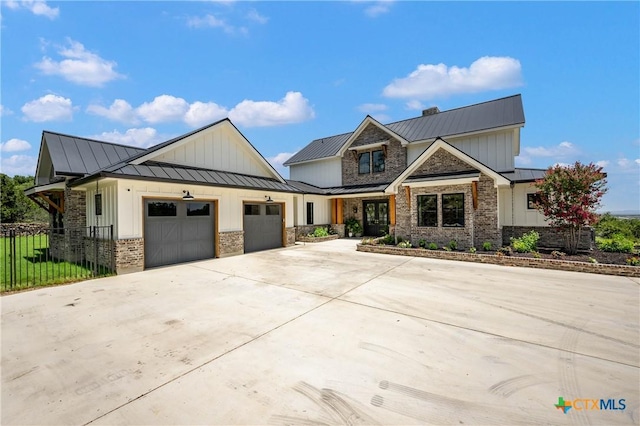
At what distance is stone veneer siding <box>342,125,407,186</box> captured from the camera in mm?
19844

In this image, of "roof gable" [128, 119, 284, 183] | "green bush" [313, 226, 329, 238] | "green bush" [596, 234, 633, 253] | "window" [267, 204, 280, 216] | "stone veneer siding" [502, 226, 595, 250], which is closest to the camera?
"green bush" [596, 234, 633, 253]

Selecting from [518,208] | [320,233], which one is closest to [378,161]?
[320,233]

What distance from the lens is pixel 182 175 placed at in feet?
36.2

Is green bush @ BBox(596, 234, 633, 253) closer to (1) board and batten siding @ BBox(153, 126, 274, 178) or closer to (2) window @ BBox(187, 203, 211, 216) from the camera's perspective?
(1) board and batten siding @ BBox(153, 126, 274, 178)

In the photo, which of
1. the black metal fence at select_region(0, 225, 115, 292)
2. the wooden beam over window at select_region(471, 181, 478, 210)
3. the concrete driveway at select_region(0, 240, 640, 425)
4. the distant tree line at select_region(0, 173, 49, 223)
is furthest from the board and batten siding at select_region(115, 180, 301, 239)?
the distant tree line at select_region(0, 173, 49, 223)

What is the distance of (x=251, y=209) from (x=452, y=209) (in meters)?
10.4

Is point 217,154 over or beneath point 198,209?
over

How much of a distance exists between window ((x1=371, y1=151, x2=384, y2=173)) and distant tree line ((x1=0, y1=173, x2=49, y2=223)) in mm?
31190

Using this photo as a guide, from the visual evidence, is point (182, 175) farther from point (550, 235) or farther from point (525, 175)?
point (550, 235)

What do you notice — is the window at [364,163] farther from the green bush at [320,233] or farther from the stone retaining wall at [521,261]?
the stone retaining wall at [521,261]

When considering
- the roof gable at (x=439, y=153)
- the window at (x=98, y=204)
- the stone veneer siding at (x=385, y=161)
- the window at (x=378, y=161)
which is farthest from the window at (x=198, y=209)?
the window at (x=378, y=161)

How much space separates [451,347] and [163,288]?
285 inches

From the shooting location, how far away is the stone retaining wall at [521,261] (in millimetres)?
8711

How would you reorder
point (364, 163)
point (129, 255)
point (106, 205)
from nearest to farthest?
point (129, 255) < point (106, 205) < point (364, 163)
